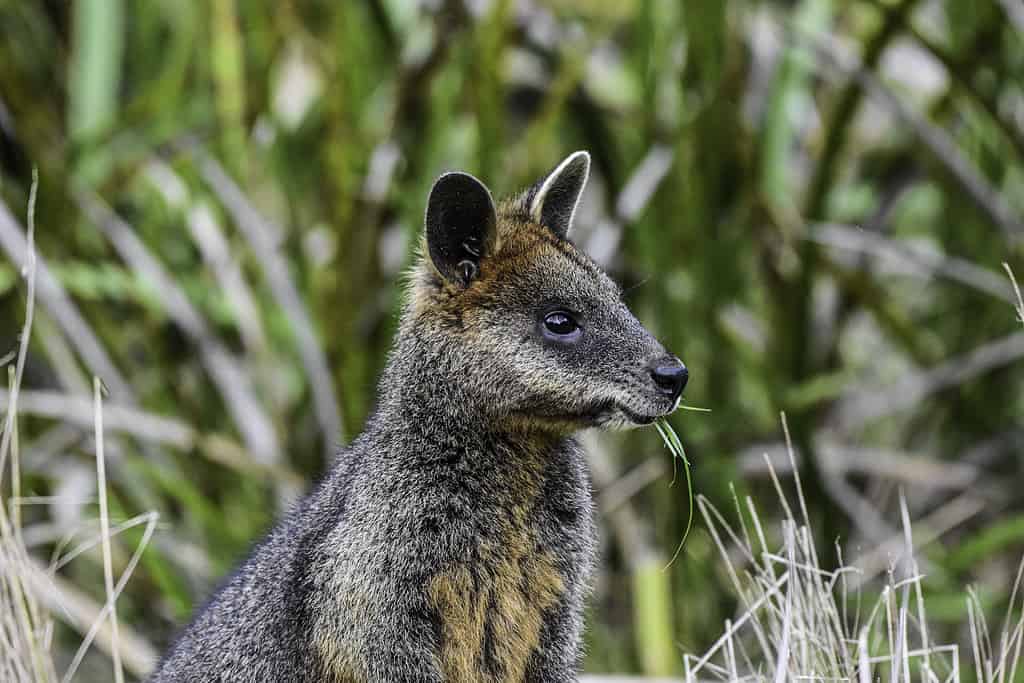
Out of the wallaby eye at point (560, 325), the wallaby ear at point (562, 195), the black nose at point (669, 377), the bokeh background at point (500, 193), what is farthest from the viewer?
the bokeh background at point (500, 193)

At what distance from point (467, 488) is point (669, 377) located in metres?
0.53

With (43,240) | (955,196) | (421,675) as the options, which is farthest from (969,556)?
(43,240)

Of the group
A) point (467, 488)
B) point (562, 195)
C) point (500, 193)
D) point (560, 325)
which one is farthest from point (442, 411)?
point (500, 193)

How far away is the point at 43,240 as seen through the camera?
17.9 feet

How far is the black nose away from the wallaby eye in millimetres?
214

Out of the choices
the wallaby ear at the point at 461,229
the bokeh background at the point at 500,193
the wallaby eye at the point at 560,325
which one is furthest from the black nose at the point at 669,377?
the bokeh background at the point at 500,193

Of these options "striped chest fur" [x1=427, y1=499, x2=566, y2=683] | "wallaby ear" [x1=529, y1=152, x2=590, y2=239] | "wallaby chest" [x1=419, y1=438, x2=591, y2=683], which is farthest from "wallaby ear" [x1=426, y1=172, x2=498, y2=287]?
"striped chest fur" [x1=427, y1=499, x2=566, y2=683]

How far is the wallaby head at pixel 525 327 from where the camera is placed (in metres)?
3.23

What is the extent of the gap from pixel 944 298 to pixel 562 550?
12.6 feet

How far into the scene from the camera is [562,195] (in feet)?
12.0

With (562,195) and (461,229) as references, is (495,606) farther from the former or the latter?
(562,195)

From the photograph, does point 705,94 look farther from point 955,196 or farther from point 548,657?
point 548,657

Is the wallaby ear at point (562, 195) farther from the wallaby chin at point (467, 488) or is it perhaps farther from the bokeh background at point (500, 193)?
the bokeh background at point (500, 193)

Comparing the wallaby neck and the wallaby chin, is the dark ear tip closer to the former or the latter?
the wallaby chin
